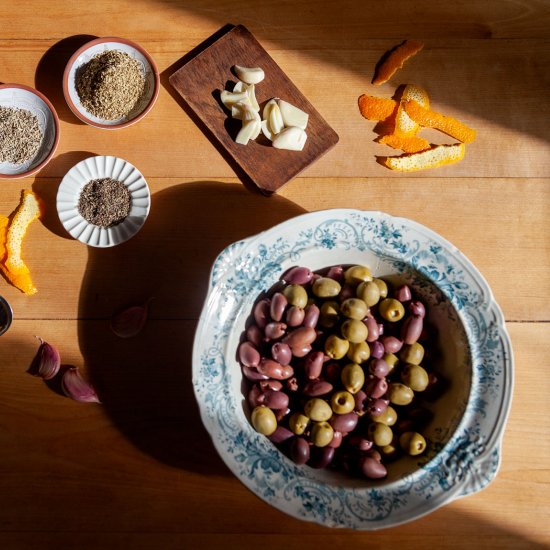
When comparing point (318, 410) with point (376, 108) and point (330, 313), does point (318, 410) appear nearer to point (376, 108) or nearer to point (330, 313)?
point (330, 313)

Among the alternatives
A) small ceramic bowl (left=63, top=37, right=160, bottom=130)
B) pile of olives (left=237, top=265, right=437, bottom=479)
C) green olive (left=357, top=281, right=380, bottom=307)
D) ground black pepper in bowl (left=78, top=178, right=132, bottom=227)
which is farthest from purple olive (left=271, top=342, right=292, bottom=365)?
small ceramic bowl (left=63, top=37, right=160, bottom=130)

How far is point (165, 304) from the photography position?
37.3 inches

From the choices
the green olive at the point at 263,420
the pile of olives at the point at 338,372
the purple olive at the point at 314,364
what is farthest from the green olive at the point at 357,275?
the green olive at the point at 263,420

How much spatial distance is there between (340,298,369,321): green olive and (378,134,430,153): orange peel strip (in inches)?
12.9

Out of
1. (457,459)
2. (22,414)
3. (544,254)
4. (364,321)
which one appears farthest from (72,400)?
(544,254)

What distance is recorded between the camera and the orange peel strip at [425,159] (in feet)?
3.19

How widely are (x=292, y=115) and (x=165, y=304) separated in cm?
38

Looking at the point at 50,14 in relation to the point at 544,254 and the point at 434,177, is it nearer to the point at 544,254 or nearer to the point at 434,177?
the point at 434,177

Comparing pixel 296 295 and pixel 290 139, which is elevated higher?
pixel 290 139

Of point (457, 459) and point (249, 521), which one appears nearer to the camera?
point (457, 459)

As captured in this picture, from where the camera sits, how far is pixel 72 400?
94 cm

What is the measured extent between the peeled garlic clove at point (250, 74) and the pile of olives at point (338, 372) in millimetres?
369

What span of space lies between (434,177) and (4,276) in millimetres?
750

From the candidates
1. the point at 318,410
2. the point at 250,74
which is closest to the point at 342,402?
the point at 318,410
